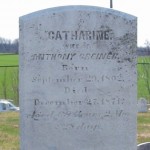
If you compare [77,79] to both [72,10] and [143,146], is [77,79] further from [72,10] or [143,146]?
[143,146]

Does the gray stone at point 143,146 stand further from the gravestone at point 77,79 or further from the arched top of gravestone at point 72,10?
the arched top of gravestone at point 72,10

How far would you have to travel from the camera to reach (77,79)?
6.88 metres

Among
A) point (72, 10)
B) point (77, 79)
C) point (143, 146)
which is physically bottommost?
point (143, 146)

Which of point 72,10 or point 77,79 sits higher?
point 72,10

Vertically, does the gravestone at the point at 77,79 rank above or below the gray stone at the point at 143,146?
above

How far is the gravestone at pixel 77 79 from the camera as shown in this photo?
22.4 ft

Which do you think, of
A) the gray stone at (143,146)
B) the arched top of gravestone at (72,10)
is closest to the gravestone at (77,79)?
the arched top of gravestone at (72,10)

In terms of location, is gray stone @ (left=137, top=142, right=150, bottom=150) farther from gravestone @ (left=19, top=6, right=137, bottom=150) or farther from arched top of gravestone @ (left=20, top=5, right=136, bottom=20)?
arched top of gravestone @ (left=20, top=5, right=136, bottom=20)

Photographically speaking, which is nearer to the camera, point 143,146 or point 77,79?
point 77,79

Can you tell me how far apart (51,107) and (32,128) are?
30cm

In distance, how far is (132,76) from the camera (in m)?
6.97

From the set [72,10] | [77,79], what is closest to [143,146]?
[77,79]

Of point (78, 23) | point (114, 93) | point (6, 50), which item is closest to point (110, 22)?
point (78, 23)

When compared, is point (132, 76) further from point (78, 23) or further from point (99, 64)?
point (78, 23)
